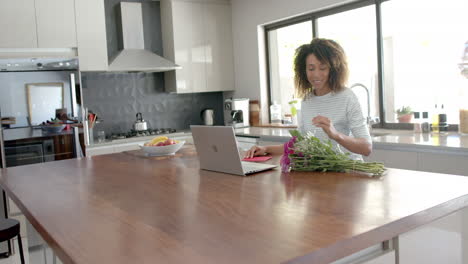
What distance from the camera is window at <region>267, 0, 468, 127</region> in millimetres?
3314

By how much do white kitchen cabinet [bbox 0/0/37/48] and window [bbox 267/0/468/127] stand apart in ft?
8.89

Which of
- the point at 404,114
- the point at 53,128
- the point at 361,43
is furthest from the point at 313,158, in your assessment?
the point at 53,128

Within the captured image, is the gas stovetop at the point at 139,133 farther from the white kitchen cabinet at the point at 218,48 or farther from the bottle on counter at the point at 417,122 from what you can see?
the bottle on counter at the point at 417,122

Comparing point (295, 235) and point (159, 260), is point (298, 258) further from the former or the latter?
point (159, 260)

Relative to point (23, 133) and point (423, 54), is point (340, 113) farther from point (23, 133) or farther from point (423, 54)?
point (23, 133)

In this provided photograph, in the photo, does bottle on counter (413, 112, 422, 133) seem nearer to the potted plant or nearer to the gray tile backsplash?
the potted plant

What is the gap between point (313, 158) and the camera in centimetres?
178

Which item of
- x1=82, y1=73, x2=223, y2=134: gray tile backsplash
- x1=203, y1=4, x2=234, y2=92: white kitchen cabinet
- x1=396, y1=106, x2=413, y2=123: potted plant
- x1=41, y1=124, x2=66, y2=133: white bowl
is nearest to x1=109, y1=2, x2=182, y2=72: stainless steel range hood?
x1=82, y1=73, x2=223, y2=134: gray tile backsplash

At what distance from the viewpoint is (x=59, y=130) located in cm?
401

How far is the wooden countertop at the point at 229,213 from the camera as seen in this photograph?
0.96m

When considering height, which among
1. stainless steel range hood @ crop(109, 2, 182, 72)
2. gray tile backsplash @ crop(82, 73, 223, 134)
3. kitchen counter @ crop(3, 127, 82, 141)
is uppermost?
stainless steel range hood @ crop(109, 2, 182, 72)

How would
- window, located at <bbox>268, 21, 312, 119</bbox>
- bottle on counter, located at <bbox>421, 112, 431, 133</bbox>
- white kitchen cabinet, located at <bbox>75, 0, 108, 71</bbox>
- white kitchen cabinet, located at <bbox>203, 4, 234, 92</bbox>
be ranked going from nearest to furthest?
1. bottle on counter, located at <bbox>421, 112, 431, 133</bbox>
2. white kitchen cabinet, located at <bbox>75, 0, 108, 71</bbox>
3. window, located at <bbox>268, 21, 312, 119</bbox>
4. white kitchen cabinet, located at <bbox>203, 4, 234, 92</bbox>

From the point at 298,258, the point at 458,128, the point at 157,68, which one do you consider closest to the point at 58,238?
the point at 298,258

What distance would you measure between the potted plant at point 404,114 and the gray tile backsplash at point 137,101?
2.60 meters
